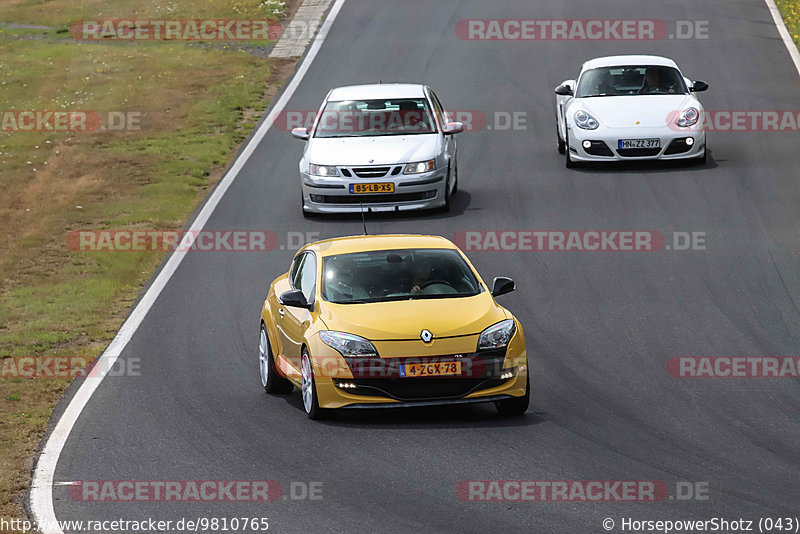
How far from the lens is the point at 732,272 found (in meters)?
16.8

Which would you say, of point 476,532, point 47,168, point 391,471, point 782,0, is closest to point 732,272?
point 391,471

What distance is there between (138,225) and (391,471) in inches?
483

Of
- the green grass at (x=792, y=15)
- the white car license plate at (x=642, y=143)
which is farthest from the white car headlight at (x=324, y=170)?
the green grass at (x=792, y=15)

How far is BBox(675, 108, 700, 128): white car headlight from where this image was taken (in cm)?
2209

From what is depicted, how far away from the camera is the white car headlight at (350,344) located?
11086mm

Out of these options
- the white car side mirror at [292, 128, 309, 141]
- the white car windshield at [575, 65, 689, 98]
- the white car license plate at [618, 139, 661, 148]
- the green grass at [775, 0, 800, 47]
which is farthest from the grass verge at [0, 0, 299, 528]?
the green grass at [775, 0, 800, 47]

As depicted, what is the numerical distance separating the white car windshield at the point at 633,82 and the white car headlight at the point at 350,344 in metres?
12.8

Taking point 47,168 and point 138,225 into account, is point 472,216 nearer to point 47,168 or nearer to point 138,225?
point 138,225

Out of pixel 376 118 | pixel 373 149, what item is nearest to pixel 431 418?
pixel 373 149

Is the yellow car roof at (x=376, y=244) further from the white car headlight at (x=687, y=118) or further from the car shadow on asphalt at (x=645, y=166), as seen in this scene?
the car shadow on asphalt at (x=645, y=166)

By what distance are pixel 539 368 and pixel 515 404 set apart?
5.70ft

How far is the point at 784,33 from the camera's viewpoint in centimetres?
3262

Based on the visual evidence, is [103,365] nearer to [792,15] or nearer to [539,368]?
[539,368]

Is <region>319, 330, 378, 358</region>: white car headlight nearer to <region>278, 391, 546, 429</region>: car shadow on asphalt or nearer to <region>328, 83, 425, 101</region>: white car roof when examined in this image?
<region>278, 391, 546, 429</region>: car shadow on asphalt
